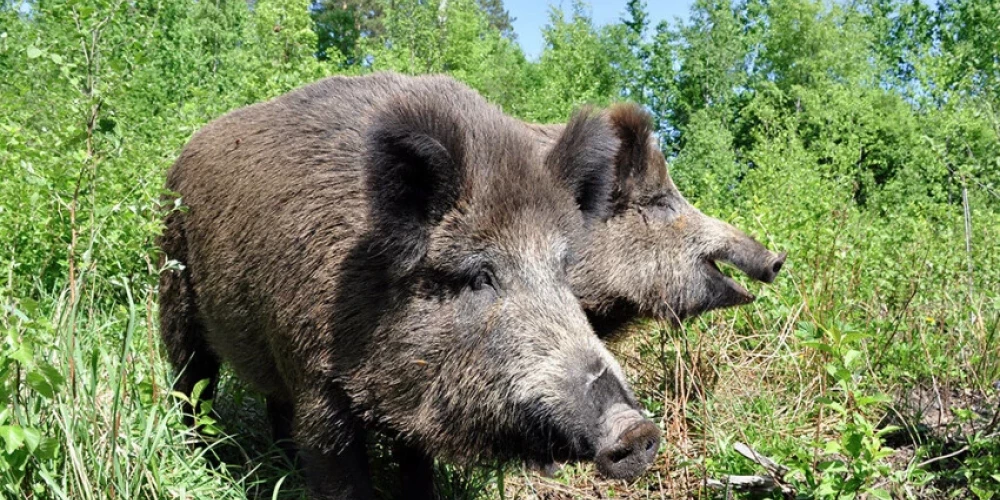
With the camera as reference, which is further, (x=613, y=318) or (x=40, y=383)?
(x=613, y=318)

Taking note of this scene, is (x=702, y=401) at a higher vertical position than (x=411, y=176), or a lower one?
lower

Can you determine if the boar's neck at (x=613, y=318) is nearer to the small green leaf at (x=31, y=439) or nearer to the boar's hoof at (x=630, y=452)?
the boar's hoof at (x=630, y=452)

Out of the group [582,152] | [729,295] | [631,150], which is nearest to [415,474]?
[582,152]

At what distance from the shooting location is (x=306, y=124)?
4363mm

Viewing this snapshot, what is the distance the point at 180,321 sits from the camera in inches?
191

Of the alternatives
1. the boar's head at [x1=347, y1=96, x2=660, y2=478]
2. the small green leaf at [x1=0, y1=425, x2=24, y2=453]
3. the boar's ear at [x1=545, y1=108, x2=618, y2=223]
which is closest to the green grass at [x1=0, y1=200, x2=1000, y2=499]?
the small green leaf at [x1=0, y1=425, x2=24, y2=453]

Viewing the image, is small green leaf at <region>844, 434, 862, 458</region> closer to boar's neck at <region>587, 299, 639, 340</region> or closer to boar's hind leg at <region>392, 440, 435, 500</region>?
boar's hind leg at <region>392, 440, 435, 500</region>

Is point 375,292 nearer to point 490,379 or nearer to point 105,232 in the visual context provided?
point 490,379

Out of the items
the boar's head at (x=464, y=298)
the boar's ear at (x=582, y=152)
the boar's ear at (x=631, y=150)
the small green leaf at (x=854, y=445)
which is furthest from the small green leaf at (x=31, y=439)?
the boar's ear at (x=631, y=150)

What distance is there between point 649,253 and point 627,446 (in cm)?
313

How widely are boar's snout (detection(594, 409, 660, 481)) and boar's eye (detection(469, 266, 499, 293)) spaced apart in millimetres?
813

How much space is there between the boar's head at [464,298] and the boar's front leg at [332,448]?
0.40 feet

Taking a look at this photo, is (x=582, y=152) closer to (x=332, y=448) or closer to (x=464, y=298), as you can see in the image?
(x=464, y=298)

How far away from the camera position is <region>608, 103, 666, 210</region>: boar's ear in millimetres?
5934
